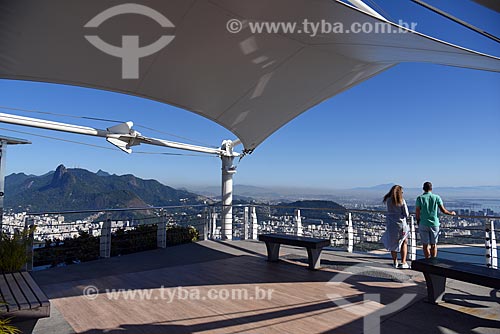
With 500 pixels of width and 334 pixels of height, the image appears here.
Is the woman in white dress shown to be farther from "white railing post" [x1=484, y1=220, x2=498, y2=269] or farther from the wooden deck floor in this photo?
"white railing post" [x1=484, y1=220, x2=498, y2=269]

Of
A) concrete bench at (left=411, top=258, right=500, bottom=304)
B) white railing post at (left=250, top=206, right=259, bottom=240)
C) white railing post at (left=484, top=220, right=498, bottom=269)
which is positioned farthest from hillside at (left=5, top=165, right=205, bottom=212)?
concrete bench at (left=411, top=258, right=500, bottom=304)

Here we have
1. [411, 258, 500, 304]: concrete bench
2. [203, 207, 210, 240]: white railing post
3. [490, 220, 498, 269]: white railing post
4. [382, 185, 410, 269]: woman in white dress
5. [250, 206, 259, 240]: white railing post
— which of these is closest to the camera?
[411, 258, 500, 304]: concrete bench

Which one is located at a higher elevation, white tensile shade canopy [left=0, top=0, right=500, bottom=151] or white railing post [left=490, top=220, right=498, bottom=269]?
white tensile shade canopy [left=0, top=0, right=500, bottom=151]

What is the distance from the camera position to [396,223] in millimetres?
5250

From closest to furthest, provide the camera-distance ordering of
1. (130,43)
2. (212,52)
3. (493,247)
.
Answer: (130,43) < (212,52) < (493,247)

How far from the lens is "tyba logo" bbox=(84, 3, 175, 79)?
3381 mm

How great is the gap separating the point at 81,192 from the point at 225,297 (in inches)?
598

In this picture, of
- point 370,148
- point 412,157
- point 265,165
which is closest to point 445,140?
point 412,157

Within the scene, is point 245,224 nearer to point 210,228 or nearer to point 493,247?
point 210,228

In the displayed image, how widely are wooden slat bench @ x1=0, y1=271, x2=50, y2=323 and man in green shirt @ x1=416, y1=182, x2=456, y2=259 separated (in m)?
4.81

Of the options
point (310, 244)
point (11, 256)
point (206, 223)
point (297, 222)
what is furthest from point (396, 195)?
point (11, 256)

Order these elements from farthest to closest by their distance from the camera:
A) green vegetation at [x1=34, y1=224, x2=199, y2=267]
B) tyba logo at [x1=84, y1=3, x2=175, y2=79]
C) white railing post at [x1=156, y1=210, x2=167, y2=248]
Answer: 1. white railing post at [x1=156, y1=210, x2=167, y2=248]
2. green vegetation at [x1=34, y1=224, x2=199, y2=267]
3. tyba logo at [x1=84, y1=3, x2=175, y2=79]

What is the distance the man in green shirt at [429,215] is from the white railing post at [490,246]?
528mm

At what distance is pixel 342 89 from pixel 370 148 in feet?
73.8
